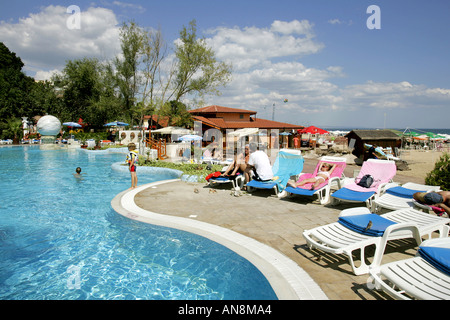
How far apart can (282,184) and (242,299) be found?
5035 mm

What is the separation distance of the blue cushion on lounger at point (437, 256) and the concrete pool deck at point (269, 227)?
2.30 feet

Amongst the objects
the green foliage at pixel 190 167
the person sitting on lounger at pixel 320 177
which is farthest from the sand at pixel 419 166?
the green foliage at pixel 190 167

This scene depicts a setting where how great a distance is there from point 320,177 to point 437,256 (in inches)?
198

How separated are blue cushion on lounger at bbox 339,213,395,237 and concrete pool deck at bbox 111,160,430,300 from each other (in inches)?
22.0

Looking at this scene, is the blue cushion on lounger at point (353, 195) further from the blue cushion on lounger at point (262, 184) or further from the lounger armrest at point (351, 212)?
the lounger armrest at point (351, 212)

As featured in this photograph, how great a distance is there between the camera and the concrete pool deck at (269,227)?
11.8 feet

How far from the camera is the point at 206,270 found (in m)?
4.58

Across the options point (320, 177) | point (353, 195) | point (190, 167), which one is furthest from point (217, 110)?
point (353, 195)

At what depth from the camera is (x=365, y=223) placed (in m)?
4.25

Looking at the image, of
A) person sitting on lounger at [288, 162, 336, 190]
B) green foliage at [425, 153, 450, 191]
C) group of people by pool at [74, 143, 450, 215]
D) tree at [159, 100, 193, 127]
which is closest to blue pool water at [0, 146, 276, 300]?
group of people by pool at [74, 143, 450, 215]

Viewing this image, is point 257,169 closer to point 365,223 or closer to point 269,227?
point 269,227
